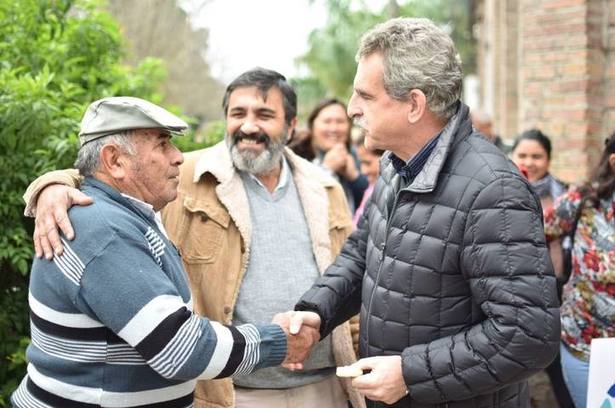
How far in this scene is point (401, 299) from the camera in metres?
2.31

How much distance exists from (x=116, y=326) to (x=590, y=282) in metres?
2.41

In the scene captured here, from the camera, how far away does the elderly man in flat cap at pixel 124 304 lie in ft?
6.63

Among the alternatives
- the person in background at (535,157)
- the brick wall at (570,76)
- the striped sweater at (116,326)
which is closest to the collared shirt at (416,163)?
the striped sweater at (116,326)

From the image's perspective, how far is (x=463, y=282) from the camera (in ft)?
7.35

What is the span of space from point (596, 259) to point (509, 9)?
27.9 ft

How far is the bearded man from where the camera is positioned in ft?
9.77

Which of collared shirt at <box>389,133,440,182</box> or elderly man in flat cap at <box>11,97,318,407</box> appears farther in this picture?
collared shirt at <box>389,133,440,182</box>

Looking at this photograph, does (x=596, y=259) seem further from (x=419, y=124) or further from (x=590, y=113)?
(x=590, y=113)

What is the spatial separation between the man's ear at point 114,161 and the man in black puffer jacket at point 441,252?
819 mm

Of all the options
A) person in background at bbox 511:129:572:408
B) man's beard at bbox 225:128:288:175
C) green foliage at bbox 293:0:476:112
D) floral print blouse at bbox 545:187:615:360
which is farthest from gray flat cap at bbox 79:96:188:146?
green foliage at bbox 293:0:476:112

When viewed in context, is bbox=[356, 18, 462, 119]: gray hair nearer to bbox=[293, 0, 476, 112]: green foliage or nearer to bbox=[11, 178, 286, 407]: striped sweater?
bbox=[11, 178, 286, 407]: striped sweater

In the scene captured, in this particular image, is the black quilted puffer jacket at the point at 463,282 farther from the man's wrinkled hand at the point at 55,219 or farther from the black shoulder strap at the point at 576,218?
the black shoulder strap at the point at 576,218

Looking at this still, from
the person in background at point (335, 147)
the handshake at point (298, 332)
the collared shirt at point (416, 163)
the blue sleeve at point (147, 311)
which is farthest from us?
the person in background at point (335, 147)

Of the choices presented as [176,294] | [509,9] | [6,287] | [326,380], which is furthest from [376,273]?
[509,9]
